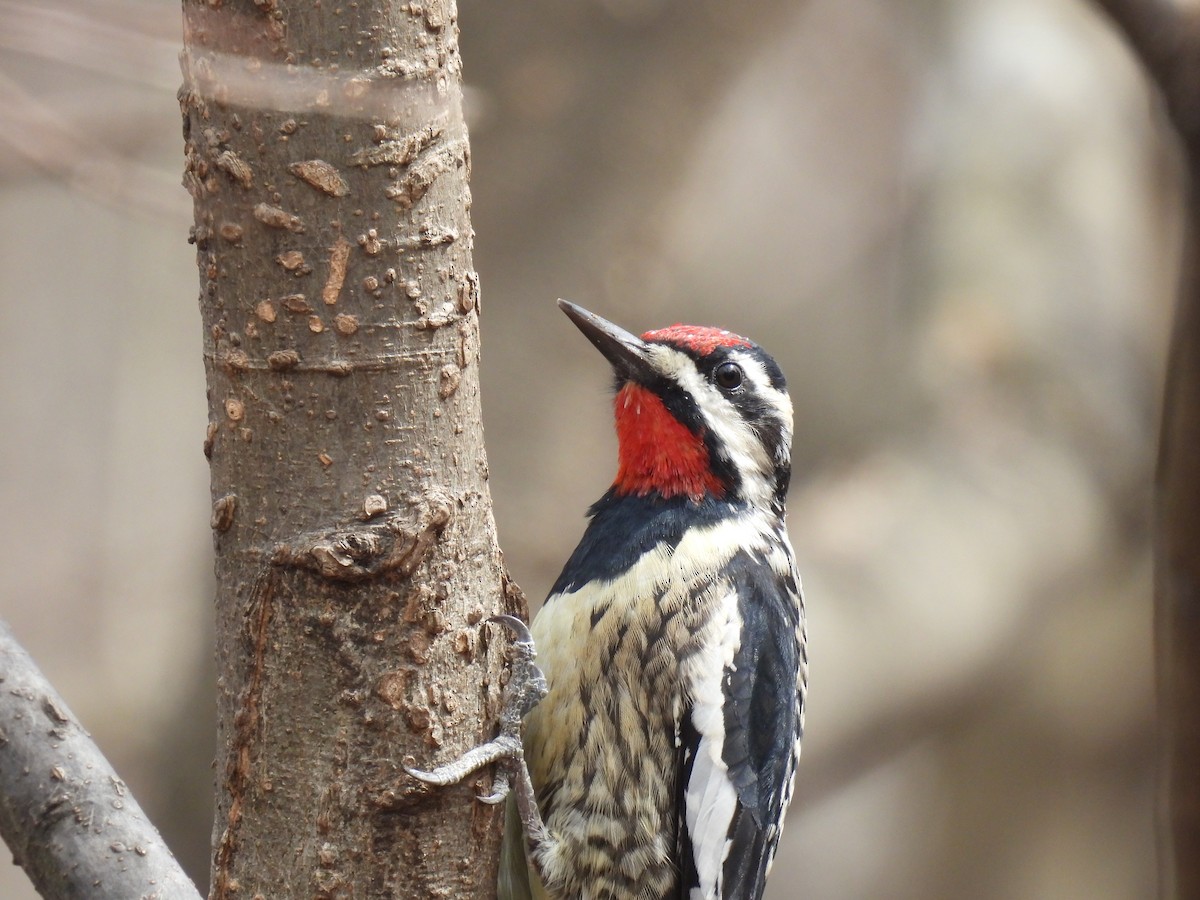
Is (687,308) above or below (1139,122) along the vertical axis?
below

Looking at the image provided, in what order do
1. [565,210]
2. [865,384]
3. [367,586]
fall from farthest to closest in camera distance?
[865,384], [565,210], [367,586]

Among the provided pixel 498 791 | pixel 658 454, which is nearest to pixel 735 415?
pixel 658 454

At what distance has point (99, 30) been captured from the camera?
1107mm

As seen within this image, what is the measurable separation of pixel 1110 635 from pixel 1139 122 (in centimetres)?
185

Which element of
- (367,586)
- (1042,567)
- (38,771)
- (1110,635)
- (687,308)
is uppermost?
(687,308)

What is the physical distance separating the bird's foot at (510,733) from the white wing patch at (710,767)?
0.79 feet

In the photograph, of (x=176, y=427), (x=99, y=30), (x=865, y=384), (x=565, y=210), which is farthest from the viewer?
(x=176, y=427)

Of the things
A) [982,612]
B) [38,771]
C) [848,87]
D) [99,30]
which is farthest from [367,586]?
[848,87]

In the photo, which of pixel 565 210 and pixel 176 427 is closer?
pixel 565 210

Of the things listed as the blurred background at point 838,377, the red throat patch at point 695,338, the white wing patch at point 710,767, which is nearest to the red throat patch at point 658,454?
the red throat patch at point 695,338

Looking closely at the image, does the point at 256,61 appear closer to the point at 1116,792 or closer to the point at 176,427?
the point at 176,427

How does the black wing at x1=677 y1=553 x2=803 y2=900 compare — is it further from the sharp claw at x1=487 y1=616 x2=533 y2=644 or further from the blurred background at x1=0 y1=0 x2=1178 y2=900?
the blurred background at x1=0 y1=0 x2=1178 y2=900

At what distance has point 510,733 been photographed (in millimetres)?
1411

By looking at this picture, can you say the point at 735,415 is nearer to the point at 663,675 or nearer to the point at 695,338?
the point at 695,338
